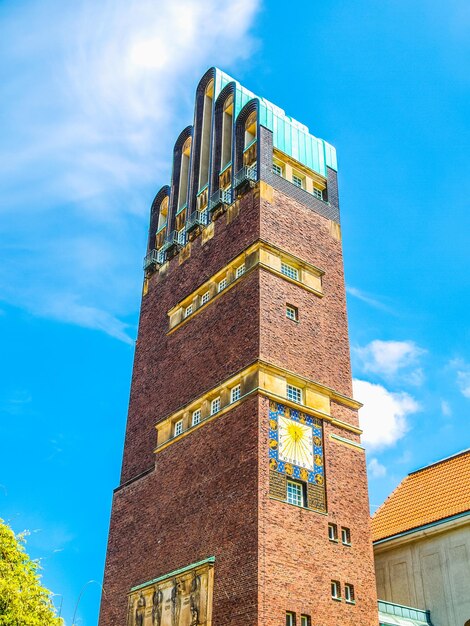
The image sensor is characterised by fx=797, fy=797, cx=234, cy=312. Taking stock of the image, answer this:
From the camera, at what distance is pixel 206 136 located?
4178 centimetres

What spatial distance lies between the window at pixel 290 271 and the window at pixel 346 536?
1030 cm

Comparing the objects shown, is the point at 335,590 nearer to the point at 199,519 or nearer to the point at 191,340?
the point at 199,519

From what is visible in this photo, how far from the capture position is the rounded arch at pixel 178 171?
136 ft

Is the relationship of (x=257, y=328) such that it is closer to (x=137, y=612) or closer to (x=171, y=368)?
(x=171, y=368)

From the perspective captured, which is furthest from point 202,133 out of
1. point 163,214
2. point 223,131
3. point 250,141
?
point 250,141

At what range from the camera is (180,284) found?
36.9m

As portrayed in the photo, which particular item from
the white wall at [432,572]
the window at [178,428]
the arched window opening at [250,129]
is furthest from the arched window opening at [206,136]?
the white wall at [432,572]

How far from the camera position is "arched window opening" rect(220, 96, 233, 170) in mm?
38031

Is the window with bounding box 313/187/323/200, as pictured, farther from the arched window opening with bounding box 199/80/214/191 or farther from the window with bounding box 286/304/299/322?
the window with bounding box 286/304/299/322

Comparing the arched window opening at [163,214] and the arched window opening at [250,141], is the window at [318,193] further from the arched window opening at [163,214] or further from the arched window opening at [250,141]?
the arched window opening at [163,214]

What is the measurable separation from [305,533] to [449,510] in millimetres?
8047

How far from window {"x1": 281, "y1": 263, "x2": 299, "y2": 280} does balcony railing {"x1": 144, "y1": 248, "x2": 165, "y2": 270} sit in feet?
29.4

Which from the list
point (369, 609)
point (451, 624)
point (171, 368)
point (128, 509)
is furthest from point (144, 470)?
point (451, 624)

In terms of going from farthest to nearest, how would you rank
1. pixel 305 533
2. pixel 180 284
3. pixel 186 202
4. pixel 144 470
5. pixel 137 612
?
pixel 186 202 → pixel 180 284 → pixel 144 470 → pixel 137 612 → pixel 305 533
